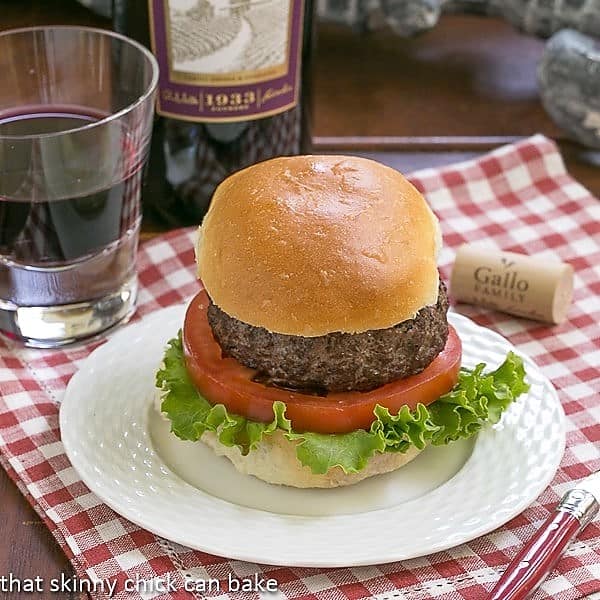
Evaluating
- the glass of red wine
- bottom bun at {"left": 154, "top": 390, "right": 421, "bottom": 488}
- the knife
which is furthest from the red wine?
the knife

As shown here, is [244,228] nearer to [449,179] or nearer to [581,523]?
[581,523]

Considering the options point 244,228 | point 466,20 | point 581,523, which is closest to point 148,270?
point 244,228

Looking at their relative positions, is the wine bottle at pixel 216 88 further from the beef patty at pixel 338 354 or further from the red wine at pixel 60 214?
the beef patty at pixel 338 354

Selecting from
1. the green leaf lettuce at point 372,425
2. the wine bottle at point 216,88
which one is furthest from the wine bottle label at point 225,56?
the green leaf lettuce at point 372,425

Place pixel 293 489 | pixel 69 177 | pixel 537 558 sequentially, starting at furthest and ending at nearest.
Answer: pixel 69 177 → pixel 293 489 → pixel 537 558

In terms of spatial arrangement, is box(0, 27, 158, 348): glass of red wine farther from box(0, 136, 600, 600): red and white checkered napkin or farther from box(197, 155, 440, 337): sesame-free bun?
box(197, 155, 440, 337): sesame-free bun

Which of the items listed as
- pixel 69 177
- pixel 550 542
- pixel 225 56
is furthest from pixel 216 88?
pixel 550 542

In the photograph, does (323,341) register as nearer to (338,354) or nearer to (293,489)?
(338,354)
